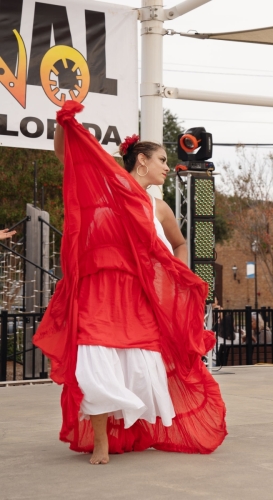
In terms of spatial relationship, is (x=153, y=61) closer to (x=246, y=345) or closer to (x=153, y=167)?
(x=153, y=167)

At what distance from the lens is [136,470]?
13.8ft

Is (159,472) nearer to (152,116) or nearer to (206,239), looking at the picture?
(152,116)

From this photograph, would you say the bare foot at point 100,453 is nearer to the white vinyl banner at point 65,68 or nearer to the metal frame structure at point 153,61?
the white vinyl banner at point 65,68

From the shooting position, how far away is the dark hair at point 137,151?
16.1ft

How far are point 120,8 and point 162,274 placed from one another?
551 centimetres

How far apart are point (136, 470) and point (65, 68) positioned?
19.1 ft

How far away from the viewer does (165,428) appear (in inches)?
188

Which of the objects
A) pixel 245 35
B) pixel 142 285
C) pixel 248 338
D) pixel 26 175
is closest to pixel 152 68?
pixel 245 35

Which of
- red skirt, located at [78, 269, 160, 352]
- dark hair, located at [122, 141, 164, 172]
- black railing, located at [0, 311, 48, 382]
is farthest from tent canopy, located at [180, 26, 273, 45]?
red skirt, located at [78, 269, 160, 352]

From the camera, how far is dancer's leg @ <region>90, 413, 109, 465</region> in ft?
14.4

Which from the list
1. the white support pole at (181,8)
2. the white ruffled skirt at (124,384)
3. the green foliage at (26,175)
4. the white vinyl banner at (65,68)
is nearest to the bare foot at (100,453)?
the white ruffled skirt at (124,384)

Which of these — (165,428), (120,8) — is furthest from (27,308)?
(165,428)

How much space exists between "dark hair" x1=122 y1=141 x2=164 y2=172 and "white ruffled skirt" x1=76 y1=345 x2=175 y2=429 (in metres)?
1.19

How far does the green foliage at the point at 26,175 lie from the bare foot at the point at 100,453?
51.3 feet
